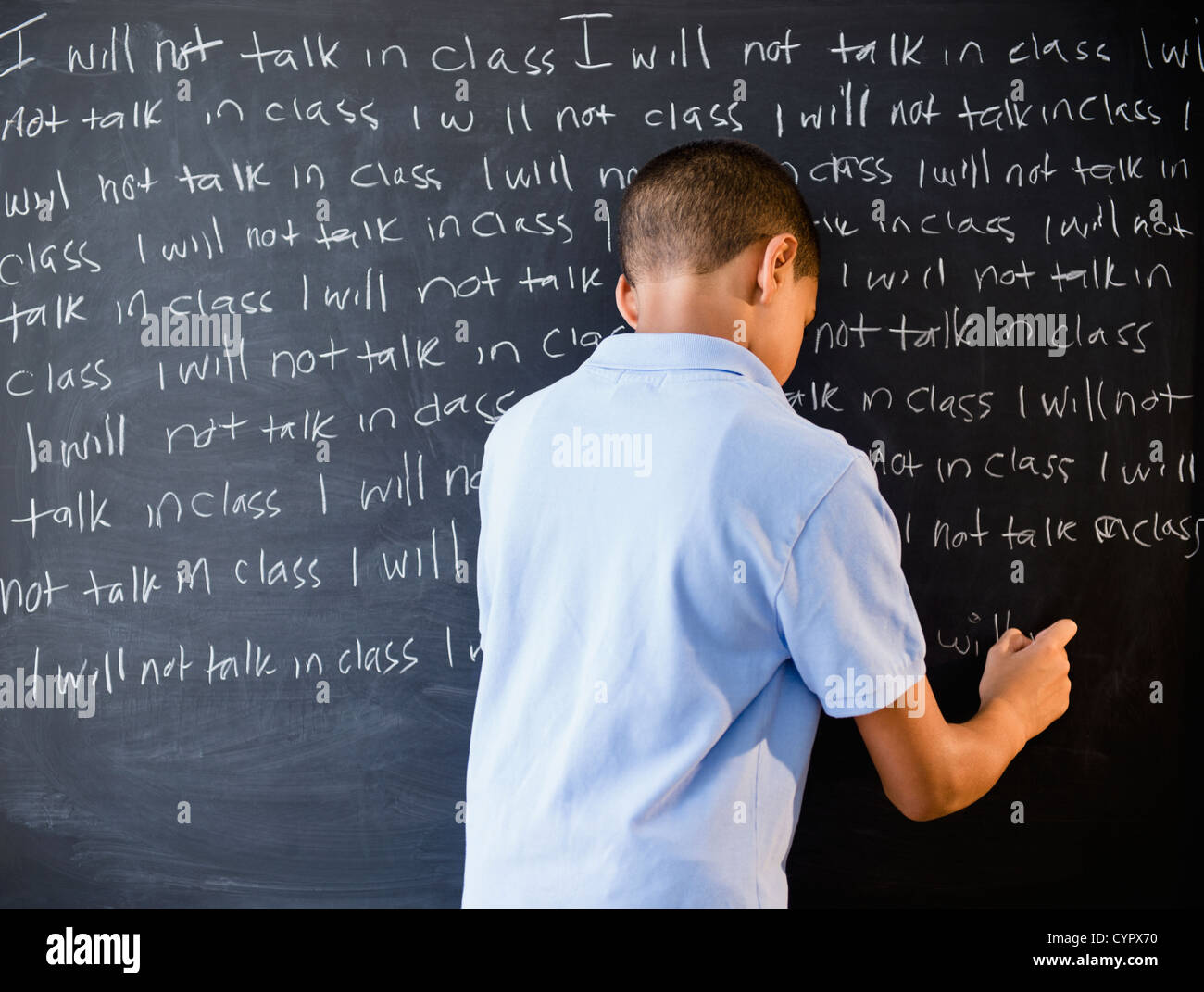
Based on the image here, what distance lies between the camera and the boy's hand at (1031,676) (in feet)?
4.95

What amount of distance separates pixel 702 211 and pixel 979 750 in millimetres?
943

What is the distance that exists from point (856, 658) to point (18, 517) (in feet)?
5.26

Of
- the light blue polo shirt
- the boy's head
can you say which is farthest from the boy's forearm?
the boy's head

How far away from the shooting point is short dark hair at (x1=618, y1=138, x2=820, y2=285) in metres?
1.15

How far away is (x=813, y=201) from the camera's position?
158cm

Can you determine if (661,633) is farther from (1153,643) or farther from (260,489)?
(1153,643)

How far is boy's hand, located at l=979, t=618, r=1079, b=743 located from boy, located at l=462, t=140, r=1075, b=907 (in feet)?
1.37

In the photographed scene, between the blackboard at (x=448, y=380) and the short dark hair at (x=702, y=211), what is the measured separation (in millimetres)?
402

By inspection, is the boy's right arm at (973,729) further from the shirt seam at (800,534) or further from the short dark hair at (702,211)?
the short dark hair at (702,211)

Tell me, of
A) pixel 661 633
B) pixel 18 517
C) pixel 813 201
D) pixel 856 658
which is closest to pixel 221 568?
pixel 18 517

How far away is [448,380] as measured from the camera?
1.62 m

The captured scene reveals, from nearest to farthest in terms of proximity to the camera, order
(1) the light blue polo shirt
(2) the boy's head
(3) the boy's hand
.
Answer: (1) the light blue polo shirt < (2) the boy's head < (3) the boy's hand

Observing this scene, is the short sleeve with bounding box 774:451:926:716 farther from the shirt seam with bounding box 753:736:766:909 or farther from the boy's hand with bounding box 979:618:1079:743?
the boy's hand with bounding box 979:618:1079:743

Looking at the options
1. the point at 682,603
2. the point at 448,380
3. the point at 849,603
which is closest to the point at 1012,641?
the point at 849,603
